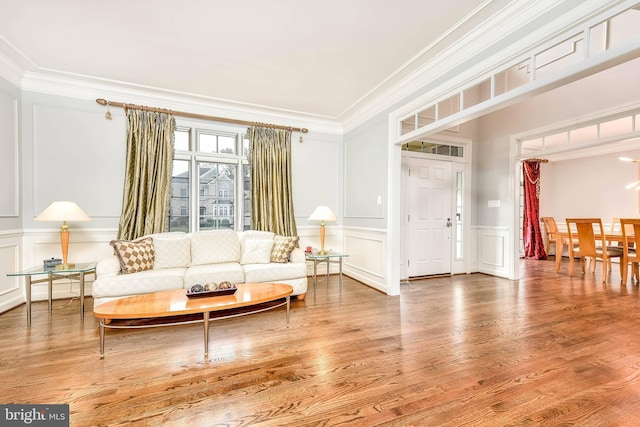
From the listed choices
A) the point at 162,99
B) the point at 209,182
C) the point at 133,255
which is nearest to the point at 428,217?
the point at 209,182

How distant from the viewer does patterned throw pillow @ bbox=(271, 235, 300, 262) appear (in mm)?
3872

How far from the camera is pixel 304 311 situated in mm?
3260

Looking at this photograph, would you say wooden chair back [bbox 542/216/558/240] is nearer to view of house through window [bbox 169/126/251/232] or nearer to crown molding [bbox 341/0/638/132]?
crown molding [bbox 341/0/638/132]

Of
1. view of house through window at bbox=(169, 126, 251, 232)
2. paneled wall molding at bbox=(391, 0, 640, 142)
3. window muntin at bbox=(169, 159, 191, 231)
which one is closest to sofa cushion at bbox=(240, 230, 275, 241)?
view of house through window at bbox=(169, 126, 251, 232)

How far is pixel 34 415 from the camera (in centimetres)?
157

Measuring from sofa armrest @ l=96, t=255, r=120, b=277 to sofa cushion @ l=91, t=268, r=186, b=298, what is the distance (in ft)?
0.19

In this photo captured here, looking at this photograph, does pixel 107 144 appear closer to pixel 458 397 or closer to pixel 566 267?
pixel 458 397

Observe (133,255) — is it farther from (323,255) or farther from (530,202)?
(530,202)

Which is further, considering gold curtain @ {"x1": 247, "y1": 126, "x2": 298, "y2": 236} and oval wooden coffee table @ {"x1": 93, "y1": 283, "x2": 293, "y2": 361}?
gold curtain @ {"x1": 247, "y1": 126, "x2": 298, "y2": 236}

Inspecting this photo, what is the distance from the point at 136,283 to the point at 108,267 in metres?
0.39

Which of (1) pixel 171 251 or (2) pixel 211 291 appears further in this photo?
(1) pixel 171 251

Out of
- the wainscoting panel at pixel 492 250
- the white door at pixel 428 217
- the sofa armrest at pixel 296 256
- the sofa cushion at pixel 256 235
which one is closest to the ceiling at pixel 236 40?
the white door at pixel 428 217

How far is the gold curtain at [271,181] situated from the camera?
14.9 ft

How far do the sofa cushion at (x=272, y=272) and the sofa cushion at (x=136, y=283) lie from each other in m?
0.77
